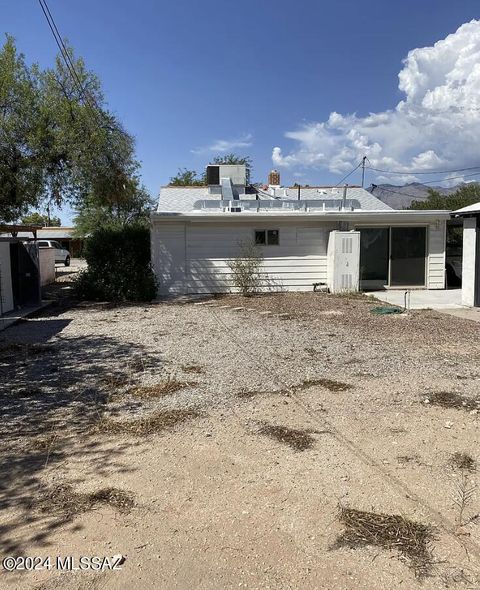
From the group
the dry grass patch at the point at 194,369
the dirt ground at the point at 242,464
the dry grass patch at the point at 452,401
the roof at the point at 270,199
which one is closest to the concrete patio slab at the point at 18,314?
the dirt ground at the point at 242,464

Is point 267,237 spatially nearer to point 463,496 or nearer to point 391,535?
point 463,496

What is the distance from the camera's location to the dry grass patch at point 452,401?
5.24m

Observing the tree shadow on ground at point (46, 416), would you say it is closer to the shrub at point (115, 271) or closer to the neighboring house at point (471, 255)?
the shrub at point (115, 271)

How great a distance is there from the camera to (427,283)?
17.1 m

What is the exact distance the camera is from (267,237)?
1664 centimetres

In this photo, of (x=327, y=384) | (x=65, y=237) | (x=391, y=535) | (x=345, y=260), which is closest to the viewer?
(x=391, y=535)

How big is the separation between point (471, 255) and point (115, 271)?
32.1ft

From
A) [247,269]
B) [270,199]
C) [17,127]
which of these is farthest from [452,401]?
[270,199]

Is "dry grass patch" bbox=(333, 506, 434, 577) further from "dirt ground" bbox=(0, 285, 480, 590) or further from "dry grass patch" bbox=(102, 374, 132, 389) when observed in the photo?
"dry grass patch" bbox=(102, 374, 132, 389)

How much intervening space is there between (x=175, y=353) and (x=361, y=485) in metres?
4.71

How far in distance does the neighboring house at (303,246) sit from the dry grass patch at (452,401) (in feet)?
34.9

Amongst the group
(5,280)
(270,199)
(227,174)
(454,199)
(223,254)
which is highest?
(454,199)

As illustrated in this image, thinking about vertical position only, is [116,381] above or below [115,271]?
below

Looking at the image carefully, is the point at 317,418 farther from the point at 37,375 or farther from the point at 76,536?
the point at 37,375
